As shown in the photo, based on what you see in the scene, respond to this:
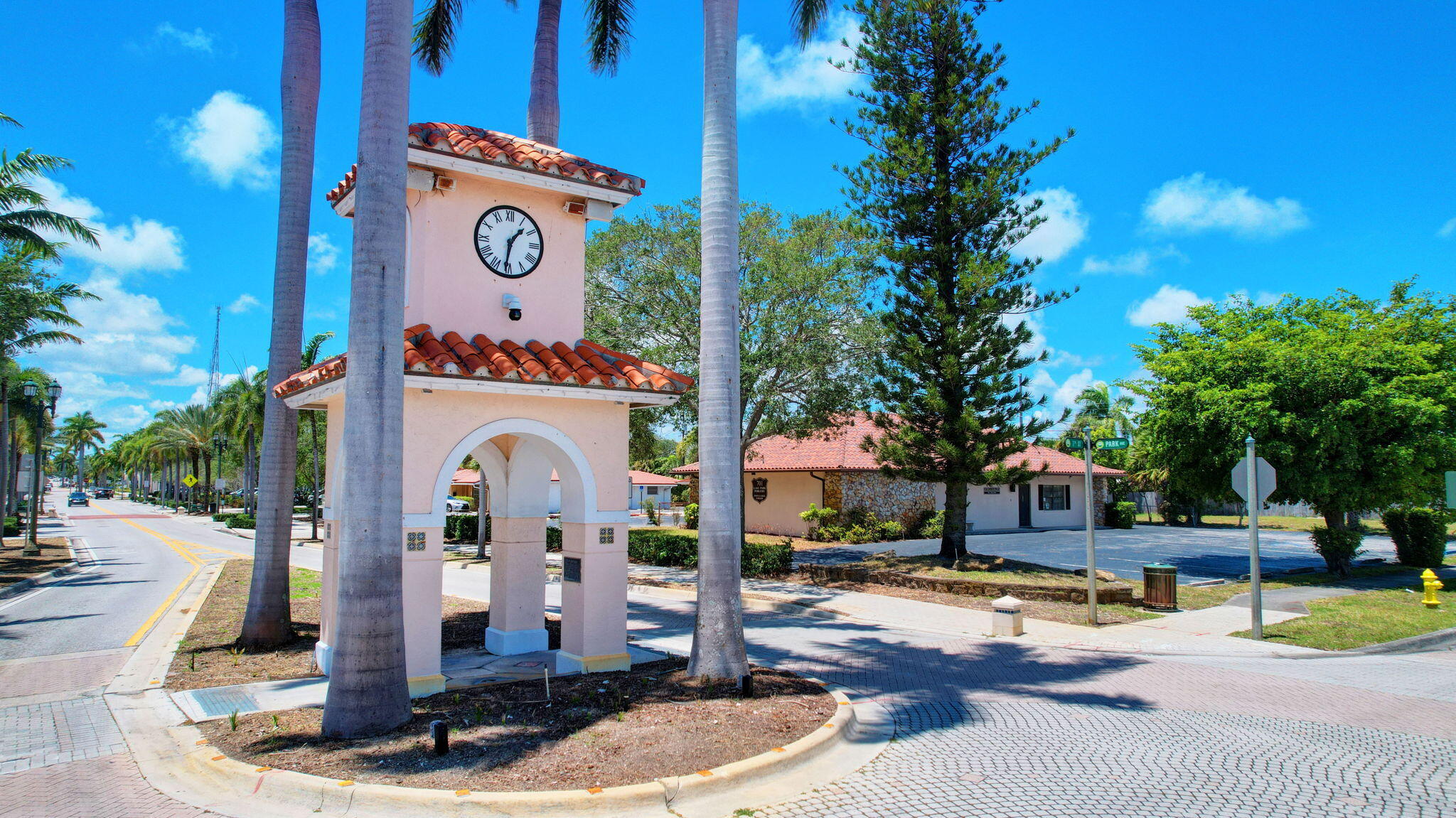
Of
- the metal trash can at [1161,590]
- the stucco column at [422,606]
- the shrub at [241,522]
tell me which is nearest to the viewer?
the stucco column at [422,606]

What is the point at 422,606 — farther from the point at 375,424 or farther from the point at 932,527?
the point at 932,527

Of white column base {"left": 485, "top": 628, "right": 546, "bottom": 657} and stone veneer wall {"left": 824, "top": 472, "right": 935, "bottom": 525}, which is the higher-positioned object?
stone veneer wall {"left": 824, "top": 472, "right": 935, "bottom": 525}

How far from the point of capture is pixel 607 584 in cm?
941

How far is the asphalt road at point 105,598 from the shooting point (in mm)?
12516

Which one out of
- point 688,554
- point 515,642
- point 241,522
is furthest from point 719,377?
point 241,522

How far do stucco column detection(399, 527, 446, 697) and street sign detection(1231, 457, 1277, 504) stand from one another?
12.0 meters

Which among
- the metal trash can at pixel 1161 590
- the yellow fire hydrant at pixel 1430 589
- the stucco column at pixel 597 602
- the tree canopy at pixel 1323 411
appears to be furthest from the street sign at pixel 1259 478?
the stucco column at pixel 597 602

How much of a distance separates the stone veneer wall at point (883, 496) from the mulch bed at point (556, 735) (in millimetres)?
22684

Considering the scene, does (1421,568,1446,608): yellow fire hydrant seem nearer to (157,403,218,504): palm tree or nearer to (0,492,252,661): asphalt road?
(0,492,252,661): asphalt road

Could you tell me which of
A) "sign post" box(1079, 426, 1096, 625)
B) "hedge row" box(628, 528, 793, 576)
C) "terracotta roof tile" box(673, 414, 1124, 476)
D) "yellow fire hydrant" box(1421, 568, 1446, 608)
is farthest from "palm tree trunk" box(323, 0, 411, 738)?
"terracotta roof tile" box(673, 414, 1124, 476)

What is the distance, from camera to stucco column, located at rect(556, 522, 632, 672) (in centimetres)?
929

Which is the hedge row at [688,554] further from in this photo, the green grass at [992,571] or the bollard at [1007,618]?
the bollard at [1007,618]

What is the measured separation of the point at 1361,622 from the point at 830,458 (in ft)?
62.7

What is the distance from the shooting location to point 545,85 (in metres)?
13.6
